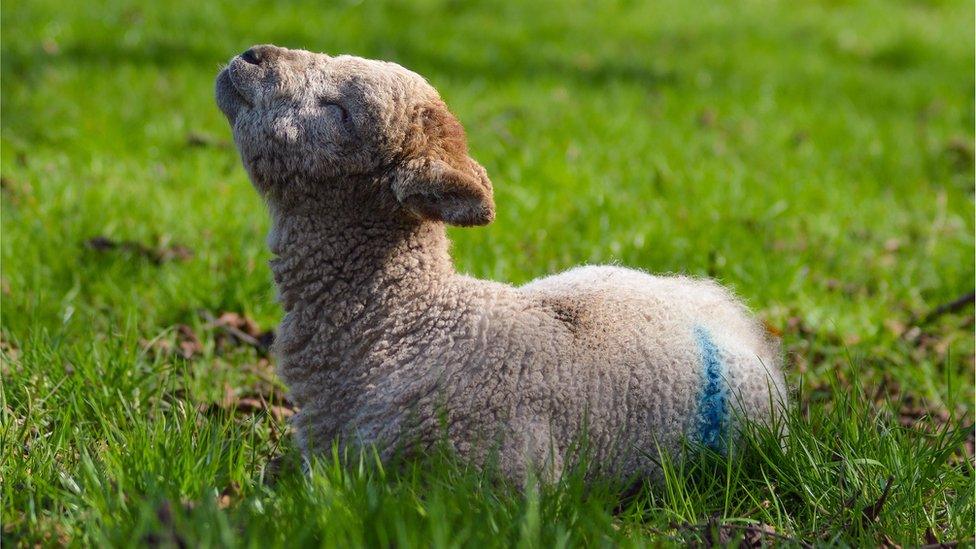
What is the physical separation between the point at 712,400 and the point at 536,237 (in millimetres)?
2253

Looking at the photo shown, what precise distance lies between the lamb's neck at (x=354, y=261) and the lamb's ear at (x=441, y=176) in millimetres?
155

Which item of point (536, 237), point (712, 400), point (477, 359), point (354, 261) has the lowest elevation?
point (536, 237)

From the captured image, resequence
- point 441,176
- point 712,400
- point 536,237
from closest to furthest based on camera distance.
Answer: point 441,176 → point 712,400 → point 536,237

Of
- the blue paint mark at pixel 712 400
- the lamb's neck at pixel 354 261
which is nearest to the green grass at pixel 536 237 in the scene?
the blue paint mark at pixel 712 400

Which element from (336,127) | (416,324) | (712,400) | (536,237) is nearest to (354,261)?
(416,324)

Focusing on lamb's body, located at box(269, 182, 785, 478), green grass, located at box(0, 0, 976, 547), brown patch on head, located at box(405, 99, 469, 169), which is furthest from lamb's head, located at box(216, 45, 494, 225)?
green grass, located at box(0, 0, 976, 547)

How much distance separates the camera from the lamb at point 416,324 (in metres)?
2.67

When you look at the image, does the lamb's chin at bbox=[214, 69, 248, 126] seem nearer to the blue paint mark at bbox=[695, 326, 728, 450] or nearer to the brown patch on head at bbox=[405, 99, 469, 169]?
the brown patch on head at bbox=[405, 99, 469, 169]

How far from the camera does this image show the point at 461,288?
286cm

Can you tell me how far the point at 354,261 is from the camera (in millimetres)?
2807

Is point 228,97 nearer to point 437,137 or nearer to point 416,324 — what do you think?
point 437,137

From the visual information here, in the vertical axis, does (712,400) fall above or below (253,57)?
below

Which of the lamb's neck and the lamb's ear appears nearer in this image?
the lamb's ear

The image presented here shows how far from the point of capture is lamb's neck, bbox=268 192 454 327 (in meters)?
2.79
